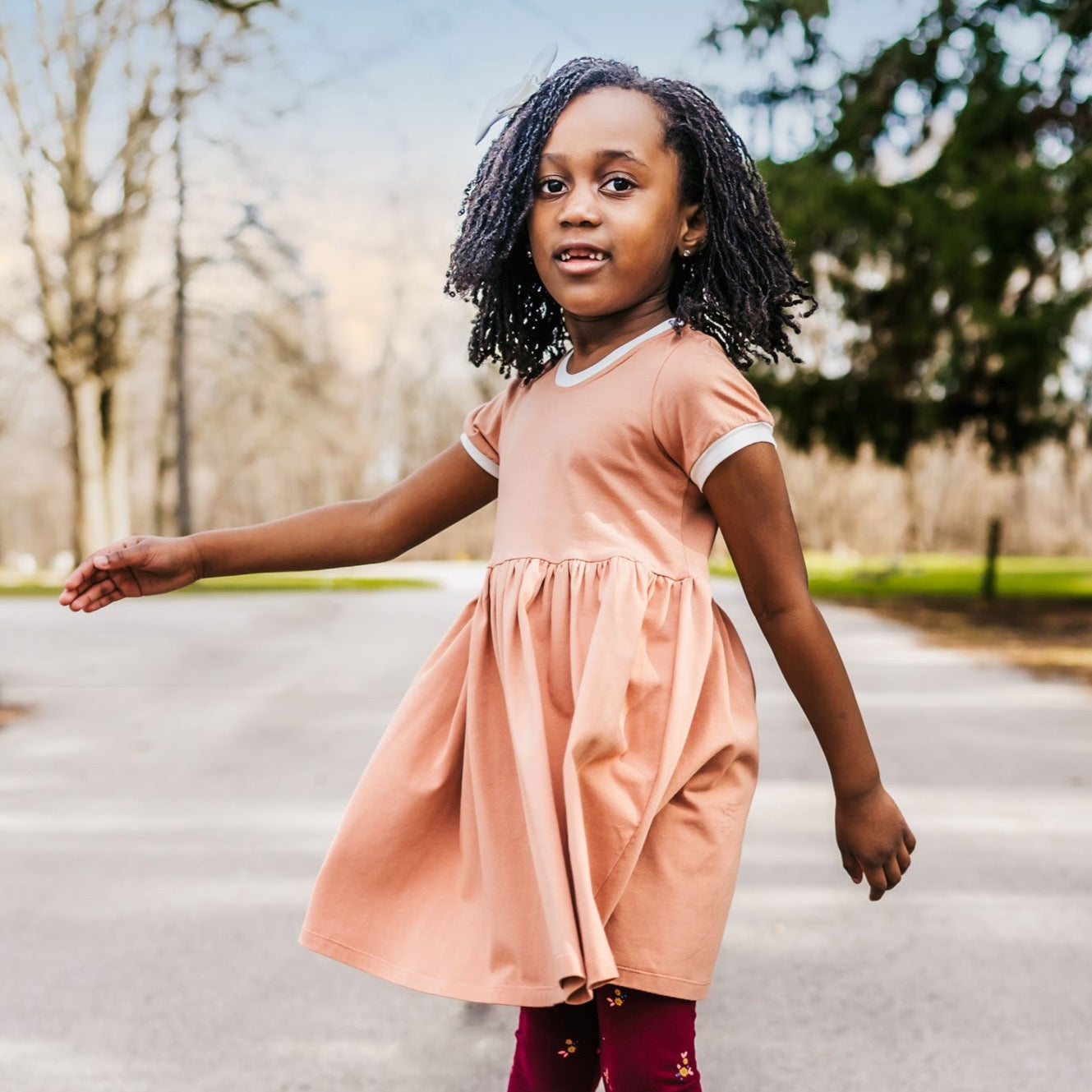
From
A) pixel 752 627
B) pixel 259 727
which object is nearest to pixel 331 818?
pixel 259 727

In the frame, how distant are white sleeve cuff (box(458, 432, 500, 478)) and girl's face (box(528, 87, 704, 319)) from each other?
0.99 ft

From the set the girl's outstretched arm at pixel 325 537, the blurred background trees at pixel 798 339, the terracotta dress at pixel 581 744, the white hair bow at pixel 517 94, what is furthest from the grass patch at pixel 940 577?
the terracotta dress at pixel 581 744

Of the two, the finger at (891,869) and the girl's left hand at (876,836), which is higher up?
the girl's left hand at (876,836)

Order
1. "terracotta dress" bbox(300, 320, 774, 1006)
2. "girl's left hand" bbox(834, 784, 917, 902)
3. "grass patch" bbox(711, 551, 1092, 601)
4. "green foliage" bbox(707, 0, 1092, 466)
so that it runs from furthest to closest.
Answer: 1. "grass patch" bbox(711, 551, 1092, 601)
2. "green foliage" bbox(707, 0, 1092, 466)
3. "girl's left hand" bbox(834, 784, 917, 902)
4. "terracotta dress" bbox(300, 320, 774, 1006)

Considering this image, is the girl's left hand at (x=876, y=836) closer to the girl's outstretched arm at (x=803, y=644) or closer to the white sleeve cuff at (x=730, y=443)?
the girl's outstretched arm at (x=803, y=644)

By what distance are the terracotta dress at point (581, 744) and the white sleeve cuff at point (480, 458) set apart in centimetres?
15

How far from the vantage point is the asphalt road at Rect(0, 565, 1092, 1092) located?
2.78 m

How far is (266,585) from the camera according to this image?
1938cm

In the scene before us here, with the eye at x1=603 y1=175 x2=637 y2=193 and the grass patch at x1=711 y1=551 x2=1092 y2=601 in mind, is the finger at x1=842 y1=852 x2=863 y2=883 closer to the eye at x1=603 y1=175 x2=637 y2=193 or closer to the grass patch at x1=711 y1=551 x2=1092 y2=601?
the eye at x1=603 y1=175 x2=637 y2=193

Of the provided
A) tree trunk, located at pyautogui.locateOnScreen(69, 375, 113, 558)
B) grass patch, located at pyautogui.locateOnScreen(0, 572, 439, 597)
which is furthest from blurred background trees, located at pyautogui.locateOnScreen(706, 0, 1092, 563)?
tree trunk, located at pyautogui.locateOnScreen(69, 375, 113, 558)

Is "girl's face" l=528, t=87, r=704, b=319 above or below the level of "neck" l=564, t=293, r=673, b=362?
above

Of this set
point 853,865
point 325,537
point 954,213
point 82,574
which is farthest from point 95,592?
point 954,213

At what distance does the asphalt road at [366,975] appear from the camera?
278cm

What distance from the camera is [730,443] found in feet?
5.51
